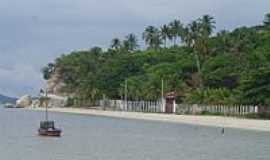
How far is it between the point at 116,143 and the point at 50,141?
Answer: 6.14 m

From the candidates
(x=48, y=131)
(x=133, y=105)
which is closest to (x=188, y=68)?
(x=133, y=105)

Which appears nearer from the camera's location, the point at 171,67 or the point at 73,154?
the point at 73,154

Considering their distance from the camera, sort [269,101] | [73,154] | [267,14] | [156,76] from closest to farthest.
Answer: [73,154] < [269,101] < [156,76] < [267,14]

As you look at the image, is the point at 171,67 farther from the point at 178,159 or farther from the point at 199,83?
the point at 178,159

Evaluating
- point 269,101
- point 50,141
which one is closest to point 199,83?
point 269,101

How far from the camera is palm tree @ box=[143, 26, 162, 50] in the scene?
18038 centimetres

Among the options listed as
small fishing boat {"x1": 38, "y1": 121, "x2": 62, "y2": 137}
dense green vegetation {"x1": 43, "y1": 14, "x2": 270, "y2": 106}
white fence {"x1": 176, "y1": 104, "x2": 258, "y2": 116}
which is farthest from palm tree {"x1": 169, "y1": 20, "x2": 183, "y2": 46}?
small fishing boat {"x1": 38, "y1": 121, "x2": 62, "y2": 137}

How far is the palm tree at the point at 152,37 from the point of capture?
592ft

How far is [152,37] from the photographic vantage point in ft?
601

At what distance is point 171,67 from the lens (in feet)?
445

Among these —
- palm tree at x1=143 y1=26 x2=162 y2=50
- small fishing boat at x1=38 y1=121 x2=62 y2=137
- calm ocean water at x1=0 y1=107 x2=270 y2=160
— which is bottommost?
calm ocean water at x1=0 y1=107 x2=270 y2=160

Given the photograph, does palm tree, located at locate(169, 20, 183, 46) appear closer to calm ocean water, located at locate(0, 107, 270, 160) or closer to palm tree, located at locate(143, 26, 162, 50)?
palm tree, located at locate(143, 26, 162, 50)

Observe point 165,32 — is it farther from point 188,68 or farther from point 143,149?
point 143,149

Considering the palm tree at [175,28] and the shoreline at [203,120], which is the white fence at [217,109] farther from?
the palm tree at [175,28]
